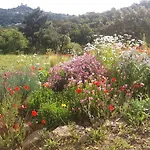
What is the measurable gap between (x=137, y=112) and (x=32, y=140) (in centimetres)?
119

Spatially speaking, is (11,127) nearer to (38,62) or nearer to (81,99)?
(81,99)

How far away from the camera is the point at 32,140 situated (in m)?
3.14

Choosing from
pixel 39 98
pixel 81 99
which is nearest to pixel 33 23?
pixel 39 98

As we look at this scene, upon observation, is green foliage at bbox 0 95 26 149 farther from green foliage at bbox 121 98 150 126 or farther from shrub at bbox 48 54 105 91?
green foliage at bbox 121 98 150 126

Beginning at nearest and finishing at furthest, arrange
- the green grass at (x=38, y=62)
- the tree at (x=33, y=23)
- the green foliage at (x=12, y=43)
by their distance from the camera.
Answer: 1. the green grass at (x=38, y=62)
2. the green foliage at (x=12, y=43)
3. the tree at (x=33, y=23)

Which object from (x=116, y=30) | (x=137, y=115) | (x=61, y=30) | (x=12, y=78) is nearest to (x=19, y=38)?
(x=61, y=30)

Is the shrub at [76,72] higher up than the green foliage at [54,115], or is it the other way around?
the shrub at [76,72]

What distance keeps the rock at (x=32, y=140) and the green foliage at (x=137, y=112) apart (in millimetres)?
977

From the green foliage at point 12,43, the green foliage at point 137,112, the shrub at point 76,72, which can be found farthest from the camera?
the green foliage at point 12,43

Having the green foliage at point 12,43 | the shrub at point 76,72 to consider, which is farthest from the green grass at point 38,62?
the green foliage at point 12,43

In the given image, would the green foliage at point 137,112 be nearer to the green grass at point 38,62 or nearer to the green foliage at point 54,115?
the green foliage at point 54,115

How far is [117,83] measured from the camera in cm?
409

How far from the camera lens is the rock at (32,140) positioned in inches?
123

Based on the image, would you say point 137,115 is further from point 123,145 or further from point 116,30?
point 116,30
